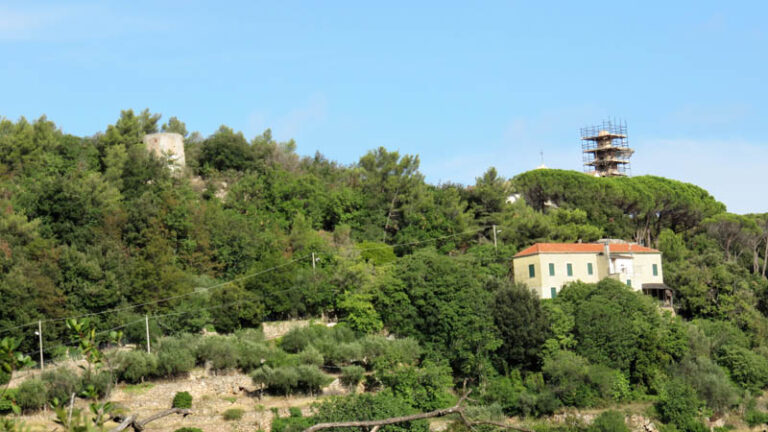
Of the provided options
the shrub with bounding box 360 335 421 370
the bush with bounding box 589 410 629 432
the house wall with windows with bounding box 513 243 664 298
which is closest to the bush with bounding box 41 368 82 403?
the shrub with bounding box 360 335 421 370

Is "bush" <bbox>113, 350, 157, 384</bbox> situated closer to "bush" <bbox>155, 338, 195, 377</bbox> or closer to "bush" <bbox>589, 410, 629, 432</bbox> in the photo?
"bush" <bbox>155, 338, 195, 377</bbox>

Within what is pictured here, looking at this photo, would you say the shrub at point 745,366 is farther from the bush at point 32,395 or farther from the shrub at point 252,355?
the bush at point 32,395

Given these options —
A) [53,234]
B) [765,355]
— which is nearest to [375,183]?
[53,234]

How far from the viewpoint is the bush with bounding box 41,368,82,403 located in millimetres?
31203

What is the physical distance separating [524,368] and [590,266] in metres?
9.01

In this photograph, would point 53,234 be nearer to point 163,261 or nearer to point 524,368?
point 163,261

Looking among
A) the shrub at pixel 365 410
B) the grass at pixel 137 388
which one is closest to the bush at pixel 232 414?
the shrub at pixel 365 410

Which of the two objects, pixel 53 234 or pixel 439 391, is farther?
pixel 53 234

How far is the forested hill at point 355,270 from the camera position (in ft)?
124

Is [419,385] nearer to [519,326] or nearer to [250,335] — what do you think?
[519,326]

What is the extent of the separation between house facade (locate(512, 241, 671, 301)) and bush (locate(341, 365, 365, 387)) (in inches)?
474

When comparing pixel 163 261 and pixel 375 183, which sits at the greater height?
pixel 375 183

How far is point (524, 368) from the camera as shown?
39969 millimetres

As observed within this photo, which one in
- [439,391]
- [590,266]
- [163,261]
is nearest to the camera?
[439,391]
